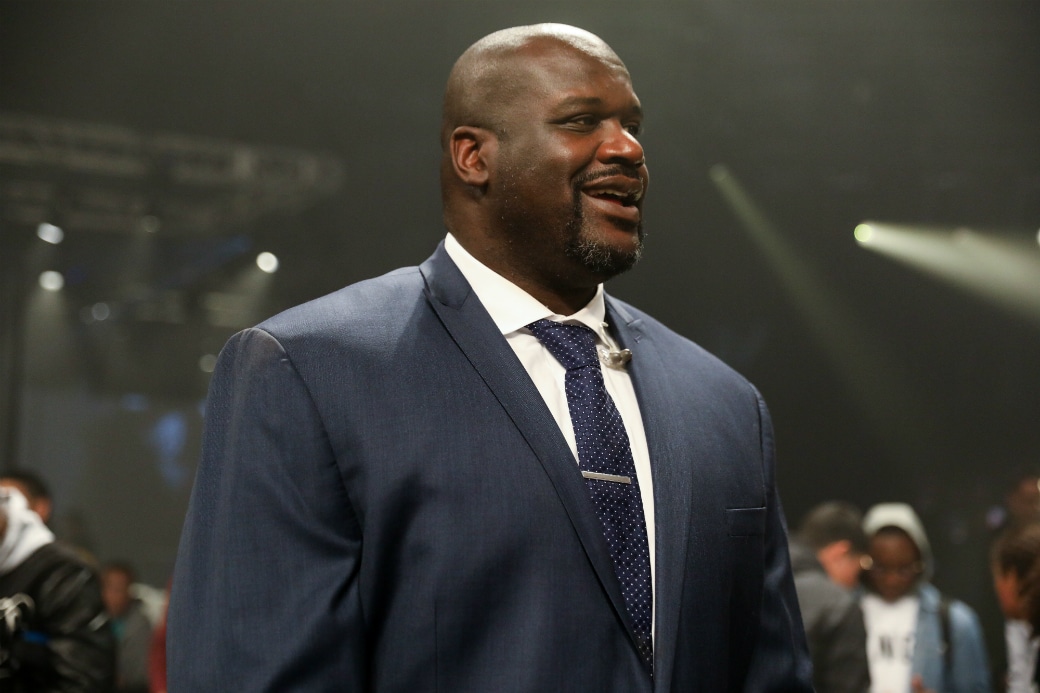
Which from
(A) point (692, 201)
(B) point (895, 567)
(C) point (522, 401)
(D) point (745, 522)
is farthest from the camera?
(A) point (692, 201)

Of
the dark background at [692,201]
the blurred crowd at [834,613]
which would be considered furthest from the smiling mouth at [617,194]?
the dark background at [692,201]

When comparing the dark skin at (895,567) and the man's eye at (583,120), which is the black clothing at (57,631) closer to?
the man's eye at (583,120)

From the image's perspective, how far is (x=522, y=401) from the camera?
1330 millimetres

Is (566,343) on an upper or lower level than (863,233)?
lower

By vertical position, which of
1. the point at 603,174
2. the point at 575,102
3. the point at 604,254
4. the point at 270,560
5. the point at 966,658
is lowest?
the point at 966,658

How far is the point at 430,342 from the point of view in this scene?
1.38 m

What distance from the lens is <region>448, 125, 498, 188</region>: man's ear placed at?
154 cm

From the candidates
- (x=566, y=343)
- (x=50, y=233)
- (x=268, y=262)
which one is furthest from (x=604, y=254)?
(x=50, y=233)

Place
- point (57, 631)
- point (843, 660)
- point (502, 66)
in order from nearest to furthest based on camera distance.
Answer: point (502, 66) → point (57, 631) → point (843, 660)

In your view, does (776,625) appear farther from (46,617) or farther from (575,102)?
(46,617)

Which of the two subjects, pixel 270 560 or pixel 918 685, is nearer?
pixel 270 560

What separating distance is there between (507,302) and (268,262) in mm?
4595

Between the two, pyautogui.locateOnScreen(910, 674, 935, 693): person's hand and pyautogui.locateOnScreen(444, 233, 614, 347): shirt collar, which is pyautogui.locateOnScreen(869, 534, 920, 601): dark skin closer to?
pyautogui.locateOnScreen(910, 674, 935, 693): person's hand

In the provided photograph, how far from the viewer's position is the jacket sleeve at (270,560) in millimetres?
1184
